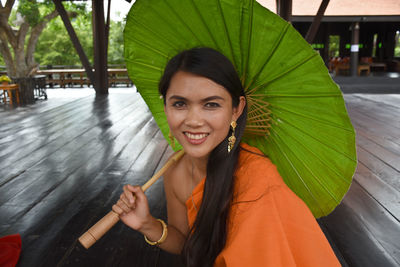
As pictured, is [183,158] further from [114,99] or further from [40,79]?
[40,79]

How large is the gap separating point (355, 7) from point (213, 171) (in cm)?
1387

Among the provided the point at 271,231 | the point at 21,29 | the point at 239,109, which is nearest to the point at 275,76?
the point at 239,109

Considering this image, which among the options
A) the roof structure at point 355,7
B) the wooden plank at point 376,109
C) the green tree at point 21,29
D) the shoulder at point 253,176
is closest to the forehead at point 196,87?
the shoulder at point 253,176

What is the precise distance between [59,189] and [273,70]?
7.42 feet

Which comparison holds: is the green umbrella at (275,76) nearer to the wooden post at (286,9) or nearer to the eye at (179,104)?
the eye at (179,104)

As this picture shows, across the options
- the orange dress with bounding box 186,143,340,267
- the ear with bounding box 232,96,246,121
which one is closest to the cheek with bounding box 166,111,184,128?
the ear with bounding box 232,96,246,121

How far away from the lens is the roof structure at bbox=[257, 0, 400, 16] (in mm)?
12000

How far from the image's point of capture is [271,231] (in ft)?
2.68

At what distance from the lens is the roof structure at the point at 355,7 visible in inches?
472

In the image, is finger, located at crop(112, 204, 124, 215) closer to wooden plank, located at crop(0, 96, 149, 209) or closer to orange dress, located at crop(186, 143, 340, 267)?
orange dress, located at crop(186, 143, 340, 267)

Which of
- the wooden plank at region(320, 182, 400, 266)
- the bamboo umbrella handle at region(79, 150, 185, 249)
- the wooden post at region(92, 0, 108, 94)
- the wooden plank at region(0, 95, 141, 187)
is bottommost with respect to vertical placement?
the wooden plank at region(320, 182, 400, 266)

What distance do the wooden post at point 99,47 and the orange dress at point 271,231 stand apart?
892 cm

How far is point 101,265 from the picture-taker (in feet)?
5.49

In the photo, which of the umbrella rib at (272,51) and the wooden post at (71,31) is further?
the wooden post at (71,31)
